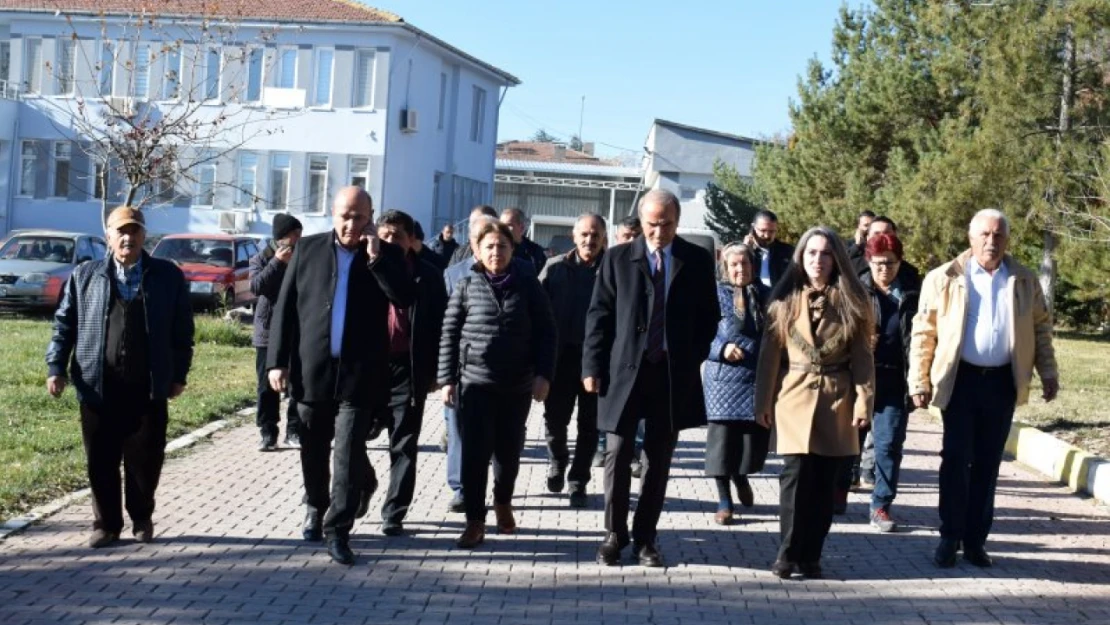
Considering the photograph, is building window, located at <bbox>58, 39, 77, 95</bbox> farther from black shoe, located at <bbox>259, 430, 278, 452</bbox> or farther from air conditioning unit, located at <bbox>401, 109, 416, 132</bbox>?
black shoe, located at <bbox>259, 430, 278, 452</bbox>

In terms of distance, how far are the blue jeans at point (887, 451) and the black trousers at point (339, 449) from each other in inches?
135

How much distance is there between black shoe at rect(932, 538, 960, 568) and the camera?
28.3 feet

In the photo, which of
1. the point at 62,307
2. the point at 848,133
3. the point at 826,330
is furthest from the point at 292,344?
the point at 848,133

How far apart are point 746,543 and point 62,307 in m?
4.19

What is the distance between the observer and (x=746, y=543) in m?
9.32

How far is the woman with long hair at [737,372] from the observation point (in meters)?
10.3

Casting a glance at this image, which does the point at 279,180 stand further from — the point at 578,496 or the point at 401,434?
the point at 401,434

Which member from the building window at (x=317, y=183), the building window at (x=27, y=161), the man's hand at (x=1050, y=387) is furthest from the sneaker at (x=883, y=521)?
the building window at (x=27, y=161)

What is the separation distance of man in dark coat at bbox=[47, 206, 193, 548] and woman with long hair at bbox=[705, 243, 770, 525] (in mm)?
3613

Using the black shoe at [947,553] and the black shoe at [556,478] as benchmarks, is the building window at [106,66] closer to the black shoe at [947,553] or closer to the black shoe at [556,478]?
the black shoe at [556,478]

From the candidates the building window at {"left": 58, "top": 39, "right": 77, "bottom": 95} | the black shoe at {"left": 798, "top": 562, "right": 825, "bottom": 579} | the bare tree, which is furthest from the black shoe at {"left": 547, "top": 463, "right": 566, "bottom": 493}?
the building window at {"left": 58, "top": 39, "right": 77, "bottom": 95}

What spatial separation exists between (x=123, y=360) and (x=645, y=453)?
2.86 meters

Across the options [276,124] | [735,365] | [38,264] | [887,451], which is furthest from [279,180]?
[887,451]

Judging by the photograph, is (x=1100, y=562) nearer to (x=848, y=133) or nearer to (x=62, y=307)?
(x=62, y=307)
